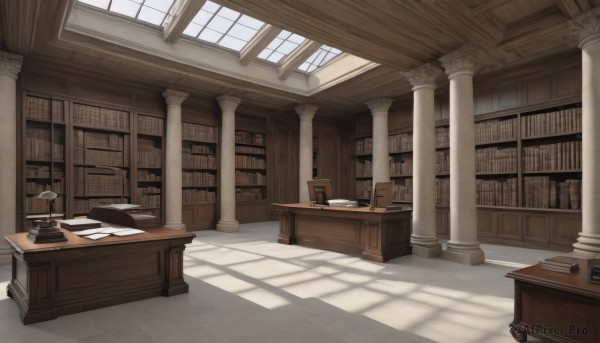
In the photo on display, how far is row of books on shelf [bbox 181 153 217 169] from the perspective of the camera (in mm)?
9086

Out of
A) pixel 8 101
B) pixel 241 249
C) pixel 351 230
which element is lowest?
pixel 241 249

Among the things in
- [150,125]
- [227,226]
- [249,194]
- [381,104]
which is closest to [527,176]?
[381,104]

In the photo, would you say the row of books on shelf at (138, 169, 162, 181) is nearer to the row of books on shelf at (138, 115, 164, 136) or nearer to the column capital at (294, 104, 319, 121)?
the row of books on shelf at (138, 115, 164, 136)

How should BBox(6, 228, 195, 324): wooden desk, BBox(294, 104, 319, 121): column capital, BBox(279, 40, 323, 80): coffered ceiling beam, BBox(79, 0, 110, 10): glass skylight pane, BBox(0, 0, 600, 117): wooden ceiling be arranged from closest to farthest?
BBox(6, 228, 195, 324): wooden desk, BBox(0, 0, 600, 117): wooden ceiling, BBox(79, 0, 110, 10): glass skylight pane, BBox(279, 40, 323, 80): coffered ceiling beam, BBox(294, 104, 319, 121): column capital

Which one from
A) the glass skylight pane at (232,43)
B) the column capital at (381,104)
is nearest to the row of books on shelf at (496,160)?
the column capital at (381,104)

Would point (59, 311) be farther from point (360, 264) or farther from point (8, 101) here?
point (8, 101)

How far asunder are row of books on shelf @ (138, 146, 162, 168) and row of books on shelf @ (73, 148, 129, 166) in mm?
326

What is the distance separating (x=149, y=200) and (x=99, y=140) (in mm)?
1745

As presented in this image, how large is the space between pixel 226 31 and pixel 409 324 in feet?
21.6

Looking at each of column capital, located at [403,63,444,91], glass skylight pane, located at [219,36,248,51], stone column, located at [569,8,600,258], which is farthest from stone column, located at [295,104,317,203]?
stone column, located at [569,8,600,258]

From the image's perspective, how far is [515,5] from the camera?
4.60 metres

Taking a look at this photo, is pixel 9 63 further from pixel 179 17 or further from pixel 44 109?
pixel 179 17

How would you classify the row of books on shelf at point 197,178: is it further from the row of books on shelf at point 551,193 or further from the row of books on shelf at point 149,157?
the row of books on shelf at point 551,193

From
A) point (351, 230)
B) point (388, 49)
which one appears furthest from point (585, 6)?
point (351, 230)
